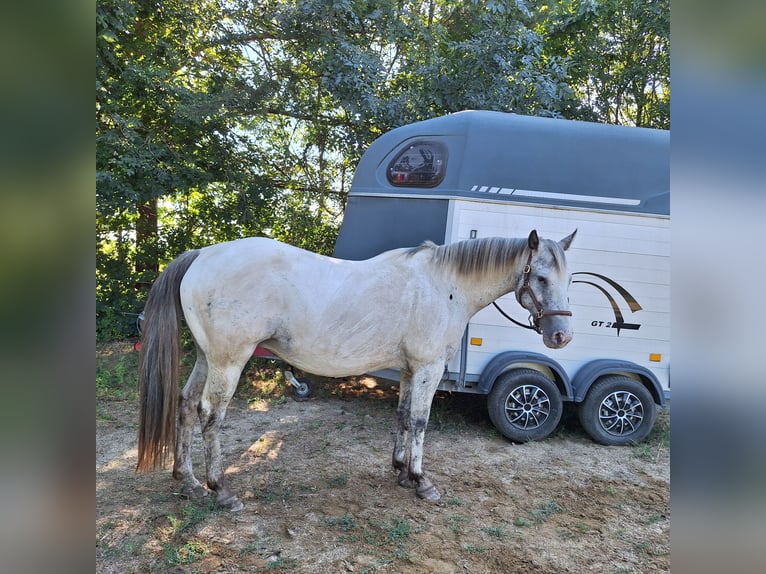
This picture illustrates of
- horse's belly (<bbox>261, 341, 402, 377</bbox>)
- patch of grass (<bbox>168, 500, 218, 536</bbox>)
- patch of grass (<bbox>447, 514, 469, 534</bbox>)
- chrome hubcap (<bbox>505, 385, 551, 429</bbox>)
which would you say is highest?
horse's belly (<bbox>261, 341, 402, 377</bbox>)

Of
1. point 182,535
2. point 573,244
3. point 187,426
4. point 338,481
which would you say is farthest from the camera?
point 573,244

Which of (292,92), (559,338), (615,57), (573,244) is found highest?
(615,57)

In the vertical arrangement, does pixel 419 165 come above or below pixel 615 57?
below

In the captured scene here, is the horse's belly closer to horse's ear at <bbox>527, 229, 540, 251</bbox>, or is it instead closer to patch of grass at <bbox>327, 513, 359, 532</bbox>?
patch of grass at <bbox>327, 513, 359, 532</bbox>

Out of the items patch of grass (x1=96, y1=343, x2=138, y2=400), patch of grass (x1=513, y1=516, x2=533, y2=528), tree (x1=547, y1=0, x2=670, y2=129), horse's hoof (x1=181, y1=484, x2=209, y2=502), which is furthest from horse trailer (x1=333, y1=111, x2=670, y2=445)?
tree (x1=547, y1=0, x2=670, y2=129)

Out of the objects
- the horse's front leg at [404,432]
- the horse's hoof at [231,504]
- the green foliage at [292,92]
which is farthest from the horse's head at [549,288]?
the green foliage at [292,92]

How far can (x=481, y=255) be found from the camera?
3082 mm

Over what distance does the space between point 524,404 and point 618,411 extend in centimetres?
96

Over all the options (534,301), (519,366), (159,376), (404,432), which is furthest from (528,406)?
(159,376)

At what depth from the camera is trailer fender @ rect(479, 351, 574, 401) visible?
3.90 meters

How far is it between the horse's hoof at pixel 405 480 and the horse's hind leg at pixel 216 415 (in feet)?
3.75

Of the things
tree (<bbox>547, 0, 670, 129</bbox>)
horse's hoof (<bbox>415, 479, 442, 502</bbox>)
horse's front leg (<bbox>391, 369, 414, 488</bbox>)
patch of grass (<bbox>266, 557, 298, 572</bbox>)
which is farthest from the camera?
tree (<bbox>547, 0, 670, 129</bbox>)

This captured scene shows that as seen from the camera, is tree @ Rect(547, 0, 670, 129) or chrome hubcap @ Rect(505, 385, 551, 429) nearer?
chrome hubcap @ Rect(505, 385, 551, 429)

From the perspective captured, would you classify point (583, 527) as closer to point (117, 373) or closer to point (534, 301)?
point (534, 301)
